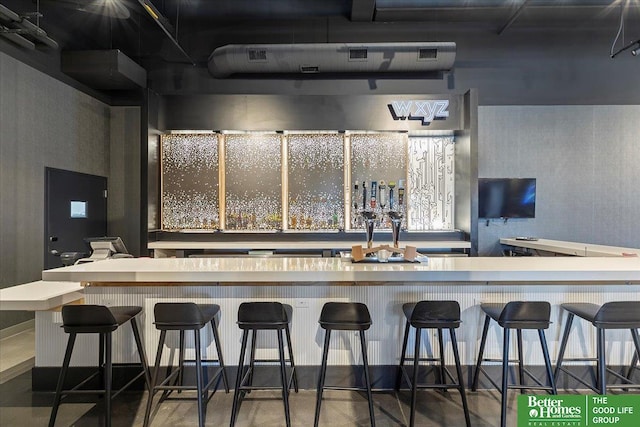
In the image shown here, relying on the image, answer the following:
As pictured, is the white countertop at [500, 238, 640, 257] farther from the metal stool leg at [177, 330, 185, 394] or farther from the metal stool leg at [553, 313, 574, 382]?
the metal stool leg at [177, 330, 185, 394]

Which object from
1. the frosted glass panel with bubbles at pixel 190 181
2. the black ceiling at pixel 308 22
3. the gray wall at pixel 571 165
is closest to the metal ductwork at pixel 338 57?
the black ceiling at pixel 308 22

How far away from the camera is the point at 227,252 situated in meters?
5.38

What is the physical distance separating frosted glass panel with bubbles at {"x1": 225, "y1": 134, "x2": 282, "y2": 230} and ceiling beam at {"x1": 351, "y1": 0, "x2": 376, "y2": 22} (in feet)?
7.52

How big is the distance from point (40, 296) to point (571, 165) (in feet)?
24.1

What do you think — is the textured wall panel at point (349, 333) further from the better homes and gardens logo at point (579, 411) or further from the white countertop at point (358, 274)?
the better homes and gardens logo at point (579, 411)

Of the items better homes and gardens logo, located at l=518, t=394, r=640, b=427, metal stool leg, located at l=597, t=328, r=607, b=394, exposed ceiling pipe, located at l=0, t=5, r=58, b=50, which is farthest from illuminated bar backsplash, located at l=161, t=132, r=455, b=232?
better homes and gardens logo, located at l=518, t=394, r=640, b=427

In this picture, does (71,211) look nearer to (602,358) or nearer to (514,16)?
(602,358)

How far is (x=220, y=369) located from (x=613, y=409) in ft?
8.74

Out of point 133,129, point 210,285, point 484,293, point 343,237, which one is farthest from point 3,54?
point 484,293

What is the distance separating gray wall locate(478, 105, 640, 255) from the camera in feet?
19.8

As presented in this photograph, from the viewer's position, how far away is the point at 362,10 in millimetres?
5496

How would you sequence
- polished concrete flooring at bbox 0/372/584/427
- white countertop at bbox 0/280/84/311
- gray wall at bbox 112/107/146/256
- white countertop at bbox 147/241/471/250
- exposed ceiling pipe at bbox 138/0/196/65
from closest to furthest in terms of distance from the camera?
1. white countertop at bbox 0/280/84/311
2. polished concrete flooring at bbox 0/372/584/427
3. exposed ceiling pipe at bbox 138/0/196/65
4. white countertop at bbox 147/241/471/250
5. gray wall at bbox 112/107/146/256

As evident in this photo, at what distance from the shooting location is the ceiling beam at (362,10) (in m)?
5.27

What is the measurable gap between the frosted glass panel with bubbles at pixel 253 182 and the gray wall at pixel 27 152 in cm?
234
